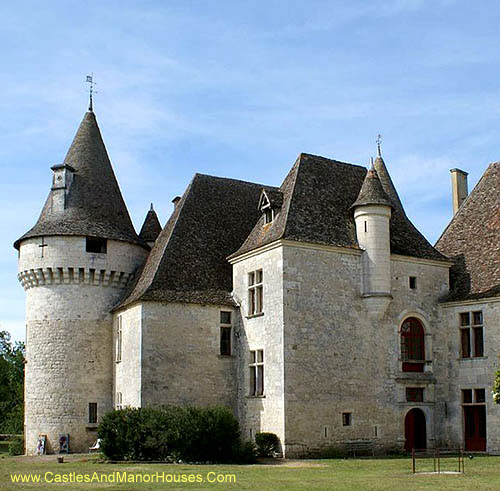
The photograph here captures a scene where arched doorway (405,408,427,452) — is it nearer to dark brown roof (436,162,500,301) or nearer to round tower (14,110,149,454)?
dark brown roof (436,162,500,301)

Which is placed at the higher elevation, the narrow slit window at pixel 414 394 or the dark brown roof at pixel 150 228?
the dark brown roof at pixel 150 228

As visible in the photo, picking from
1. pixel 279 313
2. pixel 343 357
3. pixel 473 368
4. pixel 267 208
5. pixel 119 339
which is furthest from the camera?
pixel 119 339

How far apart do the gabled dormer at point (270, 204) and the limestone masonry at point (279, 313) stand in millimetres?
65

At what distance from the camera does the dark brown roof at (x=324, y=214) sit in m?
30.6

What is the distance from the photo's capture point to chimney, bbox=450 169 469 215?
40562 millimetres

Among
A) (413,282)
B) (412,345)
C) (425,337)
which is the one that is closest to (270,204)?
(413,282)

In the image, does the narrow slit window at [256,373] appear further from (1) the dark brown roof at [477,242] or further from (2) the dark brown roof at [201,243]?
(1) the dark brown roof at [477,242]

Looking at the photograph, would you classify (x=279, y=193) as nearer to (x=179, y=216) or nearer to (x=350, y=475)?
(x=179, y=216)

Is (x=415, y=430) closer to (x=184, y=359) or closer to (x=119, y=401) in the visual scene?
(x=184, y=359)

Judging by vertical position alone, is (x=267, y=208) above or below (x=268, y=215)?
above

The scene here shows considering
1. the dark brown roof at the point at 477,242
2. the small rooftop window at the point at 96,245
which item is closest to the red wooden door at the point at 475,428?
the dark brown roof at the point at 477,242

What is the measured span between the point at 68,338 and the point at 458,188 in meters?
21.4

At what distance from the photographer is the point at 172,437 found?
2575 centimetres

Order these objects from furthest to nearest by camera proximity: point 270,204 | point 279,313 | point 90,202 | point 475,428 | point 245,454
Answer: point 90,202 < point 270,204 < point 475,428 < point 279,313 < point 245,454
